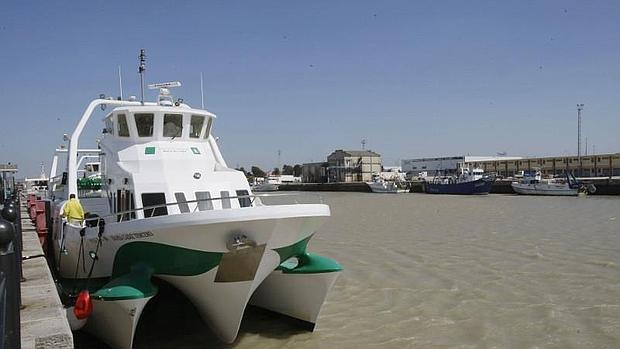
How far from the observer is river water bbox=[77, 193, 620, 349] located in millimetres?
8008

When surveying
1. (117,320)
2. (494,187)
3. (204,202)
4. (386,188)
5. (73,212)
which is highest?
(204,202)

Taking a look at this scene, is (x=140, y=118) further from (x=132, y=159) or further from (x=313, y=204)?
(x=313, y=204)

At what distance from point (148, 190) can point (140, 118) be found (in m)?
1.71

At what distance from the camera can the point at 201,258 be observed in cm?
712

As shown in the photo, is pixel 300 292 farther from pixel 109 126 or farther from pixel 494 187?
pixel 494 187

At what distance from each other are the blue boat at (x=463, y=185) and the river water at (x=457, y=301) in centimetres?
3821

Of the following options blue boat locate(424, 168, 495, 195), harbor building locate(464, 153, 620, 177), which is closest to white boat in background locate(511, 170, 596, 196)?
blue boat locate(424, 168, 495, 195)

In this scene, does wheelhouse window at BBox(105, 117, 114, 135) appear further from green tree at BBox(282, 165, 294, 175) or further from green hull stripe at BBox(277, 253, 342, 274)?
green tree at BBox(282, 165, 294, 175)

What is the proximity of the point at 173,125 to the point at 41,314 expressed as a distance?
185 inches

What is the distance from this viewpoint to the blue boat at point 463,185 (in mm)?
55469

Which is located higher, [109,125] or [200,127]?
[109,125]

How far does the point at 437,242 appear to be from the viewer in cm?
1741

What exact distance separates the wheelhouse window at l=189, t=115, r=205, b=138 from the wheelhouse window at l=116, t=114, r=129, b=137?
114 centimetres

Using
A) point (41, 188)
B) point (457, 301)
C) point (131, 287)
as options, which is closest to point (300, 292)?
point (131, 287)
